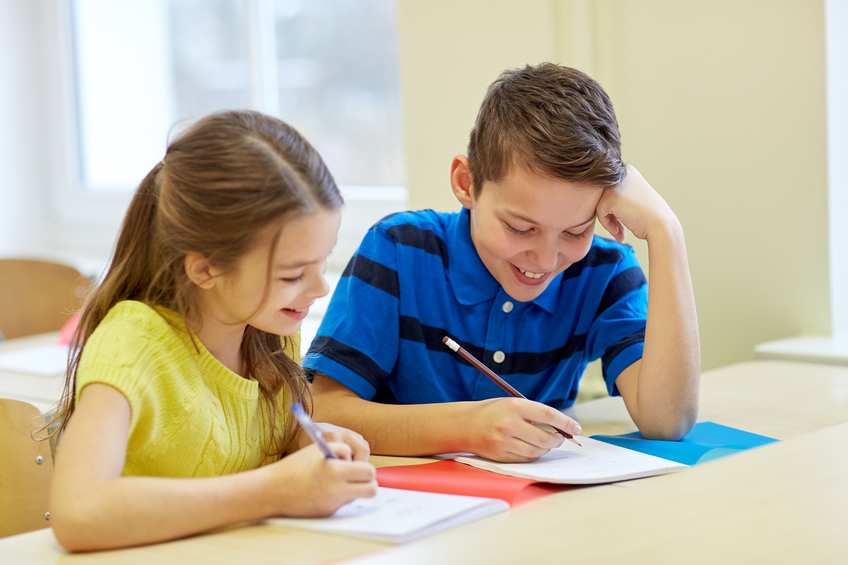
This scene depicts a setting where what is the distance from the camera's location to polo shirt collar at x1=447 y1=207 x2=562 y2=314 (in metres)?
1.26

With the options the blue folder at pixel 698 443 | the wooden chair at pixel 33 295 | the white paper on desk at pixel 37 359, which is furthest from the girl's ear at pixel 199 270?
the wooden chair at pixel 33 295

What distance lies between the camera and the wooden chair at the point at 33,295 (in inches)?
98.7

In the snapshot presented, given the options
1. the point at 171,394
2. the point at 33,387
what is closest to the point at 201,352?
the point at 171,394

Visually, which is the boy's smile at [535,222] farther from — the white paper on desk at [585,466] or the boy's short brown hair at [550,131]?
the white paper on desk at [585,466]

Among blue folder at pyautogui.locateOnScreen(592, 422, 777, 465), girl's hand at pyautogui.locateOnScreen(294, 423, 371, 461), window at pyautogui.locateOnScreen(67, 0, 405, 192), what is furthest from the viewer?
window at pyautogui.locateOnScreen(67, 0, 405, 192)

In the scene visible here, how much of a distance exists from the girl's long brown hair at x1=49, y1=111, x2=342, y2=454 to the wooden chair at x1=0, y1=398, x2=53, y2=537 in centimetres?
14

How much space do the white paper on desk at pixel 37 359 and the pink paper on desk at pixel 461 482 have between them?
1.04 meters

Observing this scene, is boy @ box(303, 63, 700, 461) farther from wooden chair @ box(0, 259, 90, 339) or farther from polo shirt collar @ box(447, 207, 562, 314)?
wooden chair @ box(0, 259, 90, 339)

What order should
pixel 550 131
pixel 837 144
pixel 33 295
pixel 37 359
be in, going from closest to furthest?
pixel 550 131 → pixel 837 144 → pixel 37 359 → pixel 33 295

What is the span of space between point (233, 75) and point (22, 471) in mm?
2195

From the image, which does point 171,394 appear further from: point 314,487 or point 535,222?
point 535,222

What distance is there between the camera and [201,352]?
37.3 inches

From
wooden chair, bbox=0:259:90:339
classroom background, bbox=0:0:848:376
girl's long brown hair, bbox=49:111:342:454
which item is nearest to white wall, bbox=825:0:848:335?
classroom background, bbox=0:0:848:376

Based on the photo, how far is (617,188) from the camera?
46.4 inches
